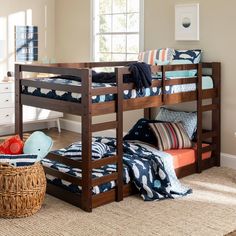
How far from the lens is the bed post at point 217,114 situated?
461 centimetres

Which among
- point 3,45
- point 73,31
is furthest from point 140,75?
point 3,45

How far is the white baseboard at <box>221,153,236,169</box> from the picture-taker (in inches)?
183

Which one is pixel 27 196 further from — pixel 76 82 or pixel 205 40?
pixel 205 40

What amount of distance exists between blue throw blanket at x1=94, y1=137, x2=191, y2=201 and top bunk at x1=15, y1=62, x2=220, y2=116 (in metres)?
0.45

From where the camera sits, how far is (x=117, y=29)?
577 centimetres

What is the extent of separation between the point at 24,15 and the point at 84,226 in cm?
390

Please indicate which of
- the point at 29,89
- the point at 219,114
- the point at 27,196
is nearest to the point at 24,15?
the point at 29,89

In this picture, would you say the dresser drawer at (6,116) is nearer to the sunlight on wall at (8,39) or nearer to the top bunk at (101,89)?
the sunlight on wall at (8,39)

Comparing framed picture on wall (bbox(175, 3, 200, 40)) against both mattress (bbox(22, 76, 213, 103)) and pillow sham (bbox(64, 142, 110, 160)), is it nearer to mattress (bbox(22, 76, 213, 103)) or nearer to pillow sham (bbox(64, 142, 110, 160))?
mattress (bbox(22, 76, 213, 103))

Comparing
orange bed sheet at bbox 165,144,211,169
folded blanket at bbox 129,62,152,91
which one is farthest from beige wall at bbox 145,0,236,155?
folded blanket at bbox 129,62,152,91

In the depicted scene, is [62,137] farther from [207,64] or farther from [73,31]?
[207,64]

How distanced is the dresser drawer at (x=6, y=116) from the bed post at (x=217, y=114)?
2588 mm

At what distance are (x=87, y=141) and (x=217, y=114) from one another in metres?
1.83

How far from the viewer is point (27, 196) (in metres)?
3.26
